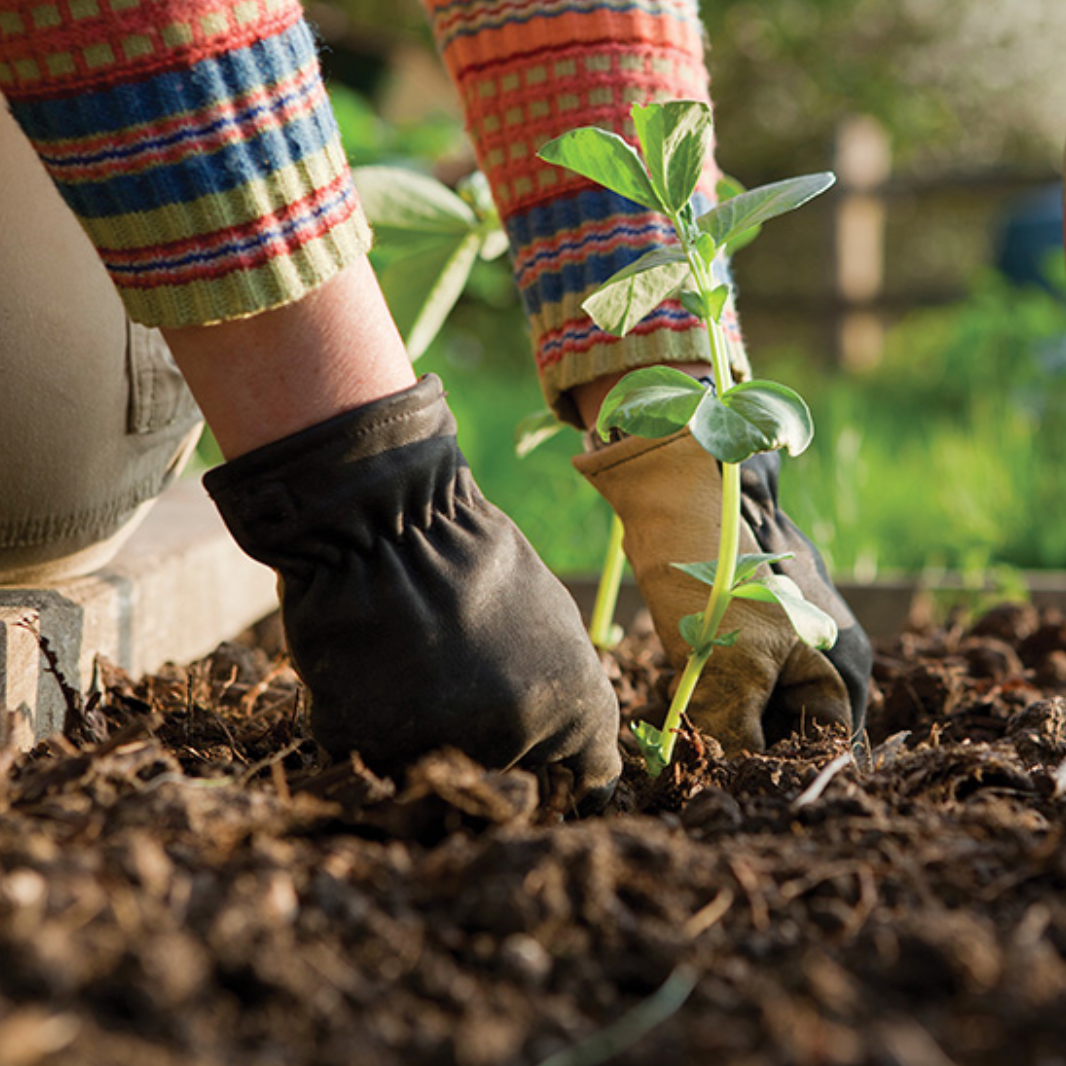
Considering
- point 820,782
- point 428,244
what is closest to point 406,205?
point 428,244

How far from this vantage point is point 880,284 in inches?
287

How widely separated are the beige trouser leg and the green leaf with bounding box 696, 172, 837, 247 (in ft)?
2.10

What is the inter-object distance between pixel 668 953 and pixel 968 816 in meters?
0.29

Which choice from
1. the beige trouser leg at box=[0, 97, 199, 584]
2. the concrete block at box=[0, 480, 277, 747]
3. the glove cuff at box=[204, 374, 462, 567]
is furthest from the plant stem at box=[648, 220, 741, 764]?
the beige trouser leg at box=[0, 97, 199, 584]

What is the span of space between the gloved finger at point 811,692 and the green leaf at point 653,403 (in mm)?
289

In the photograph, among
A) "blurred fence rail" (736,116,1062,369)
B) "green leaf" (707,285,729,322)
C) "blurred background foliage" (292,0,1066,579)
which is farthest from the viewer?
"blurred fence rail" (736,116,1062,369)

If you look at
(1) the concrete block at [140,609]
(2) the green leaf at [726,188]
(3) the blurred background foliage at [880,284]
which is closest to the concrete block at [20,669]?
(1) the concrete block at [140,609]

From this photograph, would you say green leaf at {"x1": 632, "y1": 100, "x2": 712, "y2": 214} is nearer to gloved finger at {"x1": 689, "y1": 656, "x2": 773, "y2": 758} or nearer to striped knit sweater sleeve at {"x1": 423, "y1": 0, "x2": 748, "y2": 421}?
striped knit sweater sleeve at {"x1": 423, "y1": 0, "x2": 748, "y2": 421}

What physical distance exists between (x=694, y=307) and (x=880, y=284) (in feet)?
22.2

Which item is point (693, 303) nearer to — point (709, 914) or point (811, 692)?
point (811, 692)

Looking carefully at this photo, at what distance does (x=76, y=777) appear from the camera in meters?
0.78

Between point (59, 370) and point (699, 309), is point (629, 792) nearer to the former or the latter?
point (699, 309)

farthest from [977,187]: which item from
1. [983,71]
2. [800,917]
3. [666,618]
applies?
[800,917]

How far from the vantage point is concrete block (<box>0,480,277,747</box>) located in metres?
1.07
